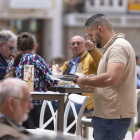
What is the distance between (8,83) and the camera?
2.23 meters

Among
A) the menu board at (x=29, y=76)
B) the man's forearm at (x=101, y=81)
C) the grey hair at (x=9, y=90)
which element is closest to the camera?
the grey hair at (x=9, y=90)

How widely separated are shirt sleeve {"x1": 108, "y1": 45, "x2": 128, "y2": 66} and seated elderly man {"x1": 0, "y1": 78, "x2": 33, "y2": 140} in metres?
1.02

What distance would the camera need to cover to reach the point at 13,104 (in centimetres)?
223

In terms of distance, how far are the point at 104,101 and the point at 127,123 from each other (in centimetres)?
29

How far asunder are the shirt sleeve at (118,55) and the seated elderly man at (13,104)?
40.1 inches

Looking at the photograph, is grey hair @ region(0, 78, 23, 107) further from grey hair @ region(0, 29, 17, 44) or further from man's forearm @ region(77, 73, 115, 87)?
grey hair @ region(0, 29, 17, 44)

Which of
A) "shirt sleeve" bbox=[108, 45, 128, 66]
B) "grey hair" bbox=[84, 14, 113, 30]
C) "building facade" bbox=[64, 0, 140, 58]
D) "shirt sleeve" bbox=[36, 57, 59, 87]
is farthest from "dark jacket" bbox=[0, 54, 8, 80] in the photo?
"building facade" bbox=[64, 0, 140, 58]

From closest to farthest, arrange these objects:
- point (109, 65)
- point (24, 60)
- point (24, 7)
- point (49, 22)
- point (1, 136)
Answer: point (1, 136) → point (109, 65) → point (24, 60) → point (24, 7) → point (49, 22)

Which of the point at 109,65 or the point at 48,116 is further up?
the point at 109,65

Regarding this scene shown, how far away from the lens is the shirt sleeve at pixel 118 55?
9.86ft

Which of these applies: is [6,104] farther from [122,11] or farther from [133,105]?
[122,11]

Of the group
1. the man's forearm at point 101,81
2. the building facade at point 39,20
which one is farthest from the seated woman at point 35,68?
the building facade at point 39,20

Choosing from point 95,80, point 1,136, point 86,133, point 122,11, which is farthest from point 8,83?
point 122,11

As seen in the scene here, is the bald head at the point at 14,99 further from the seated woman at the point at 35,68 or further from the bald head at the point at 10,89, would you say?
the seated woman at the point at 35,68
